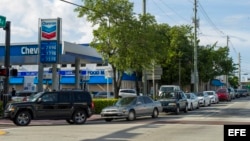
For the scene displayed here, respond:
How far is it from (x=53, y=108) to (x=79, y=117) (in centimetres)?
155

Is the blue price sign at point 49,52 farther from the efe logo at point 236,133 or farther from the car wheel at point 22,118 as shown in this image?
the efe logo at point 236,133

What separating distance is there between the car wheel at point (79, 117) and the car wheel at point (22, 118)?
244 cm

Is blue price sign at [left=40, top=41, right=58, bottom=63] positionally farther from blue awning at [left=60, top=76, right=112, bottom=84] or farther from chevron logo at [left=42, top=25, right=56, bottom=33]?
blue awning at [left=60, top=76, right=112, bottom=84]

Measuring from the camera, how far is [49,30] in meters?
29.9

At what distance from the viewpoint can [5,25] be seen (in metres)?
26.7

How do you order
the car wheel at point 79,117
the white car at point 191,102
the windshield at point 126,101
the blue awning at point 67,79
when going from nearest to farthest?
the car wheel at point 79,117, the windshield at point 126,101, the white car at point 191,102, the blue awning at point 67,79

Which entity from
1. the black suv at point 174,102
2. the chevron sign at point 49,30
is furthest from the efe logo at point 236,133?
the chevron sign at point 49,30

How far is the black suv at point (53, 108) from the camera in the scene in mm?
22375

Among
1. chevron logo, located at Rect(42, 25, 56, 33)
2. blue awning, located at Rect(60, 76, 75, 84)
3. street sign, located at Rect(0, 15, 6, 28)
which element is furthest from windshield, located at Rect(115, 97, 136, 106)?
blue awning, located at Rect(60, 76, 75, 84)

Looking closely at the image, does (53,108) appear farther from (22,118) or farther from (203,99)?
(203,99)

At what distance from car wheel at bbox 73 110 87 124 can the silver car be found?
4.81ft

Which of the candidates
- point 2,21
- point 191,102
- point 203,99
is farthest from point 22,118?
point 203,99

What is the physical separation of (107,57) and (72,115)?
34.2 feet

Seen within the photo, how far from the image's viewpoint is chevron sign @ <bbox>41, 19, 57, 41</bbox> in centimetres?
2973
